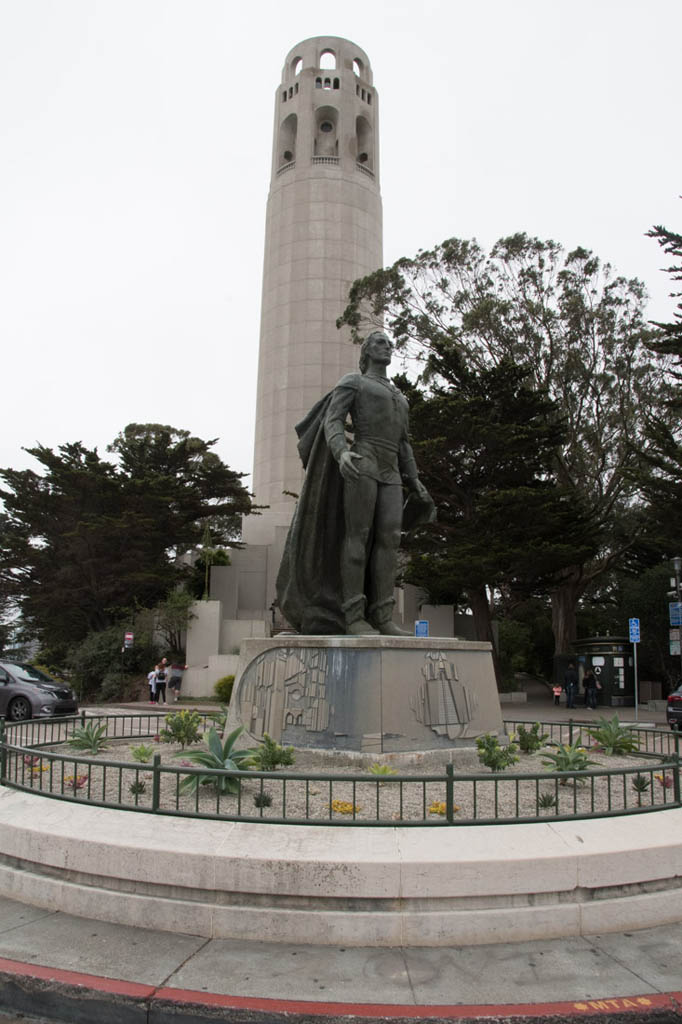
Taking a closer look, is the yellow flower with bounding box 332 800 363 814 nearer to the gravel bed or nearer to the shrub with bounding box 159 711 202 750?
the gravel bed

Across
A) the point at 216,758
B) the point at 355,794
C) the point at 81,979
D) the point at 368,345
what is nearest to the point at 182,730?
the point at 216,758

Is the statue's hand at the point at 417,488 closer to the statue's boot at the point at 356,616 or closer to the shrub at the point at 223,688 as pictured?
the statue's boot at the point at 356,616

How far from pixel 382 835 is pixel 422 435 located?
2370 centimetres

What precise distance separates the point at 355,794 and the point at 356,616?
2.68 meters

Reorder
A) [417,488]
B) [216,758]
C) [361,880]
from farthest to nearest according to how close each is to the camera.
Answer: [417,488] < [216,758] < [361,880]

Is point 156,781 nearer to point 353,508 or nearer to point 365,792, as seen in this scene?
point 365,792

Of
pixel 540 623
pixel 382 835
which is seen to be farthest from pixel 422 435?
pixel 382 835

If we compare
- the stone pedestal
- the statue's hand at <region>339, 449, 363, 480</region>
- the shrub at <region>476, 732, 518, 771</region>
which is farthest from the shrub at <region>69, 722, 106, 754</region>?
the shrub at <region>476, 732, 518, 771</region>

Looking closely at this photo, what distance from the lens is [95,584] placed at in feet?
109

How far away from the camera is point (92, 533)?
107 feet

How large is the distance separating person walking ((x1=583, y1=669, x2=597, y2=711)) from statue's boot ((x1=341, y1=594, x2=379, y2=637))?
21429mm

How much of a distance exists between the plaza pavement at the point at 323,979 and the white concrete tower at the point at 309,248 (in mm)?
40023

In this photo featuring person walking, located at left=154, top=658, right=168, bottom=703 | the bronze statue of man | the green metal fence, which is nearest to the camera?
the green metal fence

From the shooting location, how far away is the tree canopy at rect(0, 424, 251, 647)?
109 ft
